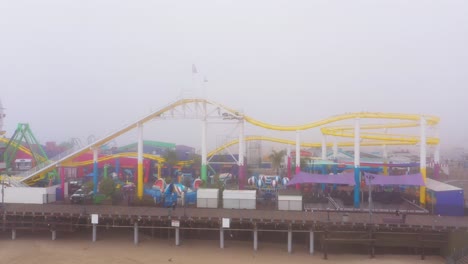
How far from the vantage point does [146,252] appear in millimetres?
20781

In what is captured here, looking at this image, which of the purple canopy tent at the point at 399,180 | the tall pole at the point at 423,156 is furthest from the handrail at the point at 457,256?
the tall pole at the point at 423,156

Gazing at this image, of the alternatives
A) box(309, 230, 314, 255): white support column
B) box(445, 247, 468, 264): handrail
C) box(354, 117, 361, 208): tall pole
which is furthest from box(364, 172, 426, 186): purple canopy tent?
box(309, 230, 314, 255): white support column

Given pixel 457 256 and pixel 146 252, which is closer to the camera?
pixel 457 256

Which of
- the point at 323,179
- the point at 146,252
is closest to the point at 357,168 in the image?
the point at 323,179

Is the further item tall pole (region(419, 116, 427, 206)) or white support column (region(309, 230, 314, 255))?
tall pole (region(419, 116, 427, 206))

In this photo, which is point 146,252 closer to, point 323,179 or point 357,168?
point 323,179

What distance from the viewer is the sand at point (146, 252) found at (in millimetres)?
19483

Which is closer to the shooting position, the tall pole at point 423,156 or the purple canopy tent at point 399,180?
the purple canopy tent at point 399,180

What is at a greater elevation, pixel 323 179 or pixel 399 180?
pixel 399 180

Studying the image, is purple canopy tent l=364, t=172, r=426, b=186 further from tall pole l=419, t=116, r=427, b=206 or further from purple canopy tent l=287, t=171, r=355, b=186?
purple canopy tent l=287, t=171, r=355, b=186

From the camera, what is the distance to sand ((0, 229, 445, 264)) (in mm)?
19483

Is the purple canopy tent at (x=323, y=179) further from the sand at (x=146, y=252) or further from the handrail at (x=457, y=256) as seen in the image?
the handrail at (x=457, y=256)

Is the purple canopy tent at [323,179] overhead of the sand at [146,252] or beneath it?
overhead

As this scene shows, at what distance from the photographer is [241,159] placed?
32344 mm
